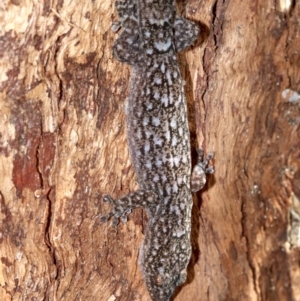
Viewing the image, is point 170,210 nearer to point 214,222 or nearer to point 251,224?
point 214,222

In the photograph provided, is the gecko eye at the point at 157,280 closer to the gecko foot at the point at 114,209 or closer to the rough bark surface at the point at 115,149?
the rough bark surface at the point at 115,149

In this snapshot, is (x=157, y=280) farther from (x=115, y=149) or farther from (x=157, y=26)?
(x=157, y=26)

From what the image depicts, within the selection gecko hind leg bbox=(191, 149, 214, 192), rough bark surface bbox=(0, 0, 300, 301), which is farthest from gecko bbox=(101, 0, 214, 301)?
rough bark surface bbox=(0, 0, 300, 301)

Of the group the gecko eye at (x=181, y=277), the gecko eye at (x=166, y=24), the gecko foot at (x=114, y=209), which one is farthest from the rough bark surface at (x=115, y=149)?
the gecko eye at (x=166, y=24)

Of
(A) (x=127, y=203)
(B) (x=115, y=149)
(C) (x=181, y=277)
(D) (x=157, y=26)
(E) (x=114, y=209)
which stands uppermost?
(D) (x=157, y=26)

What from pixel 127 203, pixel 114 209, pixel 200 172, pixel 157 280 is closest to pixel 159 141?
pixel 200 172

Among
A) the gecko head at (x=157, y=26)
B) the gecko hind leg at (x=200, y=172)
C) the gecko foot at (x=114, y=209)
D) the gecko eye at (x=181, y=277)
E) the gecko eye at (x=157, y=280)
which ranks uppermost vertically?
the gecko head at (x=157, y=26)

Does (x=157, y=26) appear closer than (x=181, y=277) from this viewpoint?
Yes

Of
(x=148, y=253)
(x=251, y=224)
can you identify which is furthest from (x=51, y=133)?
(x=251, y=224)
